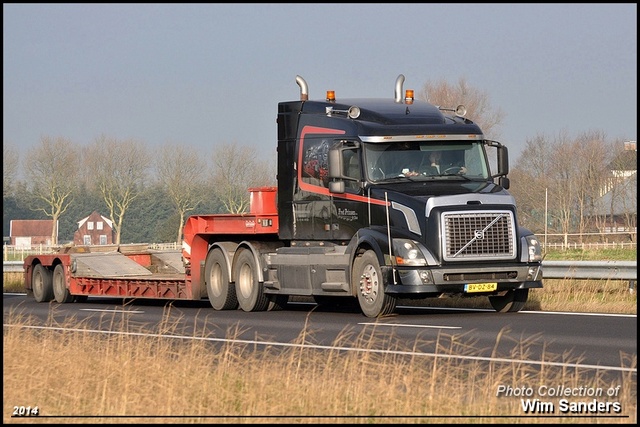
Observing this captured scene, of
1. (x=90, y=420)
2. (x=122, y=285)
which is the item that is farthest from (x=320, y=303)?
(x=90, y=420)

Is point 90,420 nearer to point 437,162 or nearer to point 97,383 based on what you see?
point 97,383

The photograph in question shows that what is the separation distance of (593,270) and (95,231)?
396ft

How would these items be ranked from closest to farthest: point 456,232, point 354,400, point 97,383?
point 354,400 → point 97,383 → point 456,232

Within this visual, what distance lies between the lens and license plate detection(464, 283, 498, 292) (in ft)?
60.7

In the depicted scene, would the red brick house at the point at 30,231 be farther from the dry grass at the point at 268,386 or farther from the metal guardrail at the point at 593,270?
the dry grass at the point at 268,386

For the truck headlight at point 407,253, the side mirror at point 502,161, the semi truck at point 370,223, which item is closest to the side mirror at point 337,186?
the semi truck at point 370,223

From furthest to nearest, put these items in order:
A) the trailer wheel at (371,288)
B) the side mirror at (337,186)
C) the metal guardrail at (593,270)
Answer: the metal guardrail at (593,270) → the side mirror at (337,186) → the trailer wheel at (371,288)

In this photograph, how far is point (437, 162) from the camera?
65.1 feet

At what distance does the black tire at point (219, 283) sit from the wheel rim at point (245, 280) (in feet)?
0.96

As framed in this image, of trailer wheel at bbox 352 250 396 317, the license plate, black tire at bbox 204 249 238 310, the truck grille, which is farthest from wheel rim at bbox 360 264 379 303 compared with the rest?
black tire at bbox 204 249 238 310

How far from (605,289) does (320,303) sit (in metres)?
5.22

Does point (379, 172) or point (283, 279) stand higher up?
point (379, 172)

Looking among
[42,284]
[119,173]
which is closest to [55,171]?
[119,173]

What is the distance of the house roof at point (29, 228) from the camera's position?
14262 cm
